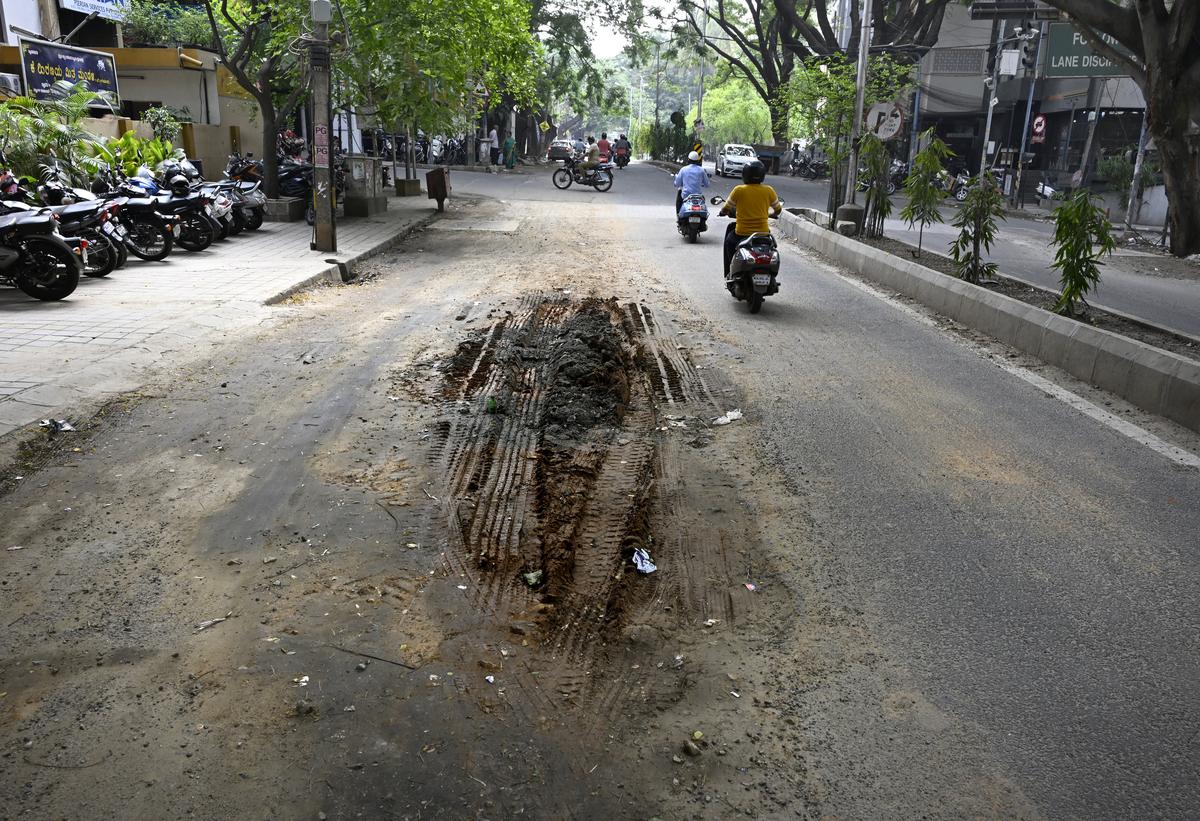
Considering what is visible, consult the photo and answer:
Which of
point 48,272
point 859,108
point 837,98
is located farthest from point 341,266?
point 837,98

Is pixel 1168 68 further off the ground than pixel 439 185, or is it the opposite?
pixel 1168 68

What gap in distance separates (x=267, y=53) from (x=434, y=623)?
17338mm

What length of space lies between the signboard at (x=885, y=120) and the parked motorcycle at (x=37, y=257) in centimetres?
1397

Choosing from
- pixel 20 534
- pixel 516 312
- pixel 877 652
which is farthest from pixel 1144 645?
pixel 516 312

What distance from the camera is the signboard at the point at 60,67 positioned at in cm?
1716

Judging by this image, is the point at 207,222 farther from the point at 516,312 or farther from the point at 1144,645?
the point at 1144,645

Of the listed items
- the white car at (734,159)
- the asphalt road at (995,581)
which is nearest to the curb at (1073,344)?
the asphalt road at (995,581)

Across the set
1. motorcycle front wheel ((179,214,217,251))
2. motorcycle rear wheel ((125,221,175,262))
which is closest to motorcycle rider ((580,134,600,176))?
motorcycle front wheel ((179,214,217,251))

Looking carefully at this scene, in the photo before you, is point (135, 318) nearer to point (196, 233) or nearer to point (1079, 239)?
point (196, 233)

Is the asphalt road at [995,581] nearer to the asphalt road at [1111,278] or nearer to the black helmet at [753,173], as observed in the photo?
the black helmet at [753,173]

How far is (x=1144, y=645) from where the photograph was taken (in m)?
3.62

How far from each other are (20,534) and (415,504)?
1.88 meters

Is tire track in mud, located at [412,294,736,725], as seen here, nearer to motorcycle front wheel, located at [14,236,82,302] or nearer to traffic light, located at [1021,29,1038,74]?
motorcycle front wheel, located at [14,236,82,302]

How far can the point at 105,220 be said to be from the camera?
11383mm
